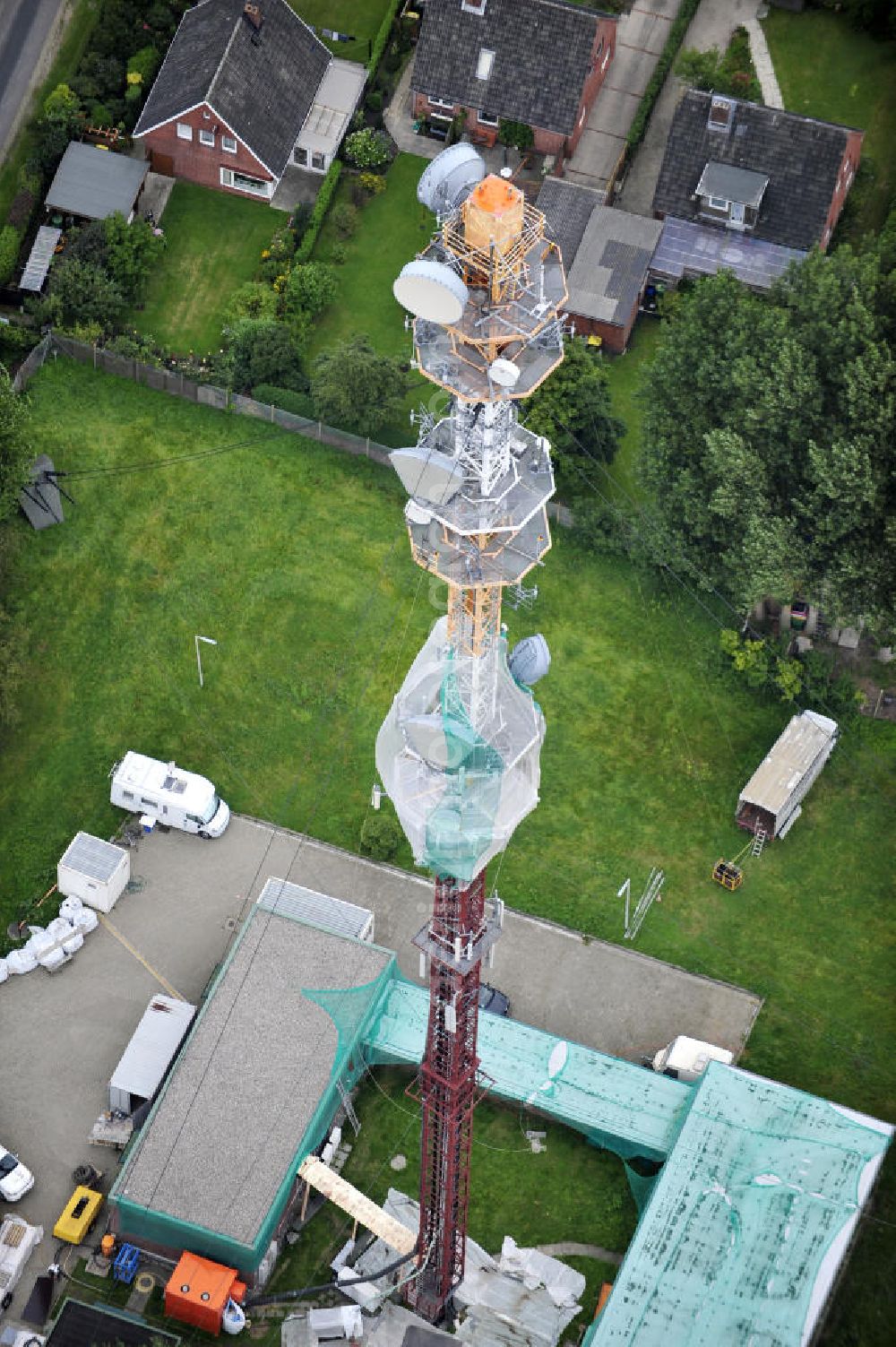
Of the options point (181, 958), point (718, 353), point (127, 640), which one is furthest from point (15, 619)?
point (718, 353)

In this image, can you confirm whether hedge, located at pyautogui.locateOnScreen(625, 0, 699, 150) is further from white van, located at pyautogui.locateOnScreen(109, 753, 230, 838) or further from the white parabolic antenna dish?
the white parabolic antenna dish

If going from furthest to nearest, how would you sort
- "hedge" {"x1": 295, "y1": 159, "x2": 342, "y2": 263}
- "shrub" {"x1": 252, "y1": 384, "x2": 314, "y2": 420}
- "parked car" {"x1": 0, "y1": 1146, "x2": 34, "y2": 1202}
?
"hedge" {"x1": 295, "y1": 159, "x2": 342, "y2": 263}, "shrub" {"x1": 252, "y1": 384, "x2": 314, "y2": 420}, "parked car" {"x1": 0, "y1": 1146, "x2": 34, "y2": 1202}

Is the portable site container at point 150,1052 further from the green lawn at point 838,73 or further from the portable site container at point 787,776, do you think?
the green lawn at point 838,73

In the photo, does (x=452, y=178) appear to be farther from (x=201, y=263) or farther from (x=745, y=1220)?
(x=201, y=263)

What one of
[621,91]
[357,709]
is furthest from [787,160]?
[357,709]

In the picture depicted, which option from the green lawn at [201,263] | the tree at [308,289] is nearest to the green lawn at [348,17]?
the green lawn at [201,263]

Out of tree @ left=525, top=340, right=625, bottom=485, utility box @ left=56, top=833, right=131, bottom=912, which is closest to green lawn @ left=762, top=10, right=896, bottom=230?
tree @ left=525, top=340, right=625, bottom=485

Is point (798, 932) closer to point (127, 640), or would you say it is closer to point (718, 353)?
point (718, 353)
